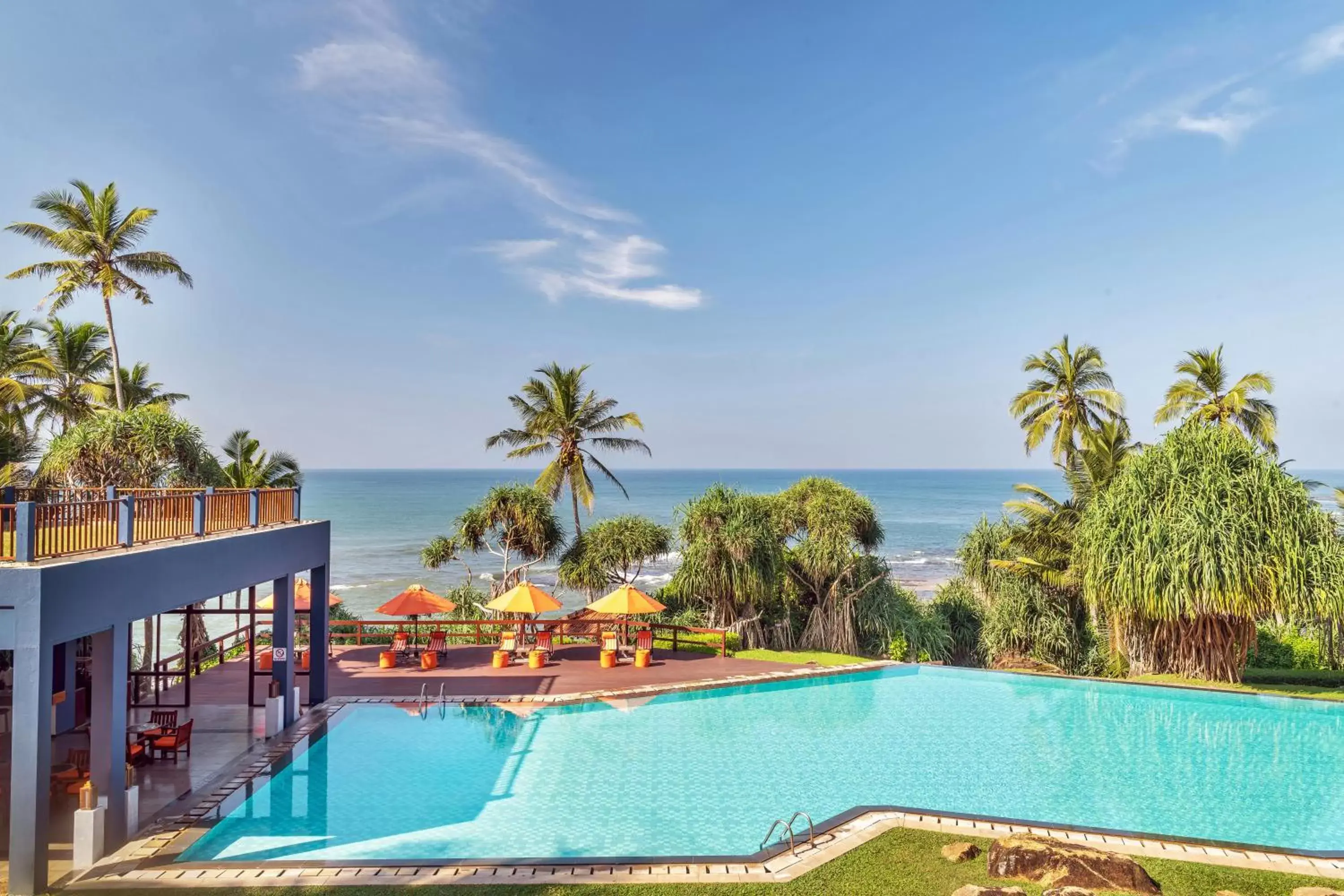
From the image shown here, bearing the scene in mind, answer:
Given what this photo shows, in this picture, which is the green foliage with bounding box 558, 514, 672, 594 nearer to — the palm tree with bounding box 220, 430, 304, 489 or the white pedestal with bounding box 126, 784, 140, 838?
the palm tree with bounding box 220, 430, 304, 489

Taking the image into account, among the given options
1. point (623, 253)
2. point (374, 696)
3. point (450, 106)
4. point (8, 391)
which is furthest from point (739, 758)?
point (623, 253)

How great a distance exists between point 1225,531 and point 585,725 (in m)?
15.4

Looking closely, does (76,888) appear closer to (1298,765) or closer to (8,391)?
(8,391)

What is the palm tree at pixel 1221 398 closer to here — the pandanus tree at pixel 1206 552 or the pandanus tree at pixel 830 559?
the pandanus tree at pixel 1206 552

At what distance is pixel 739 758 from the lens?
13242mm

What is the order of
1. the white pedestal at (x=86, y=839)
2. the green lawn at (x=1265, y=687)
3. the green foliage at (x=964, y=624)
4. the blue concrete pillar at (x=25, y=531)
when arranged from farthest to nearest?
1. the green foliage at (x=964, y=624)
2. the green lawn at (x=1265, y=687)
3. the white pedestal at (x=86, y=839)
4. the blue concrete pillar at (x=25, y=531)

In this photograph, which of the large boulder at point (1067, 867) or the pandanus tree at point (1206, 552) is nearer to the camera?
the large boulder at point (1067, 867)

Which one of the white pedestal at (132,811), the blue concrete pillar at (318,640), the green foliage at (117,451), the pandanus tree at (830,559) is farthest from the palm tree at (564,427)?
the white pedestal at (132,811)

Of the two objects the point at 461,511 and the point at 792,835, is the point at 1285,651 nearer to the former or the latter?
the point at 792,835

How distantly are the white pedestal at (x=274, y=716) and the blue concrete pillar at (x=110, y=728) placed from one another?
4.16 m

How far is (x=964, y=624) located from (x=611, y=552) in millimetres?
13388

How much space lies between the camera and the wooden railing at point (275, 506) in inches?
549

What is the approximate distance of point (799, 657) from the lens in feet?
72.0

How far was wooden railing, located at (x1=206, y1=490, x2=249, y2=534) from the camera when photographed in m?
11.9
